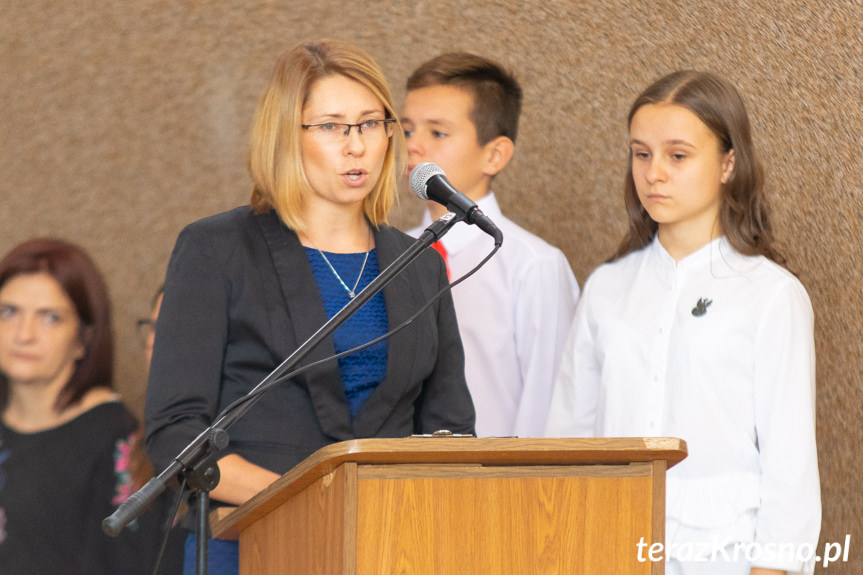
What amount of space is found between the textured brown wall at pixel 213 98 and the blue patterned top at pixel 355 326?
6.27 feet

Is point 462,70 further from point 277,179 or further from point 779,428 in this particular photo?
point 779,428

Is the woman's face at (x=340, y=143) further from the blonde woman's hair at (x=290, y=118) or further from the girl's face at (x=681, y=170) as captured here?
the girl's face at (x=681, y=170)

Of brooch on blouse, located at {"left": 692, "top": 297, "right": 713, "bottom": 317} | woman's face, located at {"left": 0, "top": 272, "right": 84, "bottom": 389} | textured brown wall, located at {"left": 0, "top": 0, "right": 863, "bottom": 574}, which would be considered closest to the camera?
brooch on blouse, located at {"left": 692, "top": 297, "right": 713, "bottom": 317}

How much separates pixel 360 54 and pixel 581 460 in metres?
1.19

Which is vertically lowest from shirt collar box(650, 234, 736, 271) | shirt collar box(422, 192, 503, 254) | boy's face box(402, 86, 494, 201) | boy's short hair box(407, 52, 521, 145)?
shirt collar box(650, 234, 736, 271)

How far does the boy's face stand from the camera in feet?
11.8

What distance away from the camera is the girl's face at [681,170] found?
2.74m

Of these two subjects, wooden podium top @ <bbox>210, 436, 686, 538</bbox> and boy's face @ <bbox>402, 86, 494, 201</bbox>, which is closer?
wooden podium top @ <bbox>210, 436, 686, 538</bbox>

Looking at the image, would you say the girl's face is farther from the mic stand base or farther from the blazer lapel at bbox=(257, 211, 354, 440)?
the mic stand base

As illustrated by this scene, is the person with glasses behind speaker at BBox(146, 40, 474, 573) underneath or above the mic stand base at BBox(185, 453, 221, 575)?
above

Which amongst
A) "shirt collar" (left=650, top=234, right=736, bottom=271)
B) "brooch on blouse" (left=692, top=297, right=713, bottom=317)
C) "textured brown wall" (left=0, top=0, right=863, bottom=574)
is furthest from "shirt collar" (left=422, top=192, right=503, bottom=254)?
"brooch on blouse" (left=692, top=297, right=713, bottom=317)

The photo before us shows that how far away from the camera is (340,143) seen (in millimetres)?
2348

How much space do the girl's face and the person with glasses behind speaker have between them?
0.62m

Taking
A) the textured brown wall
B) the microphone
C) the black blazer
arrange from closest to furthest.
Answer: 1. the microphone
2. the black blazer
3. the textured brown wall
